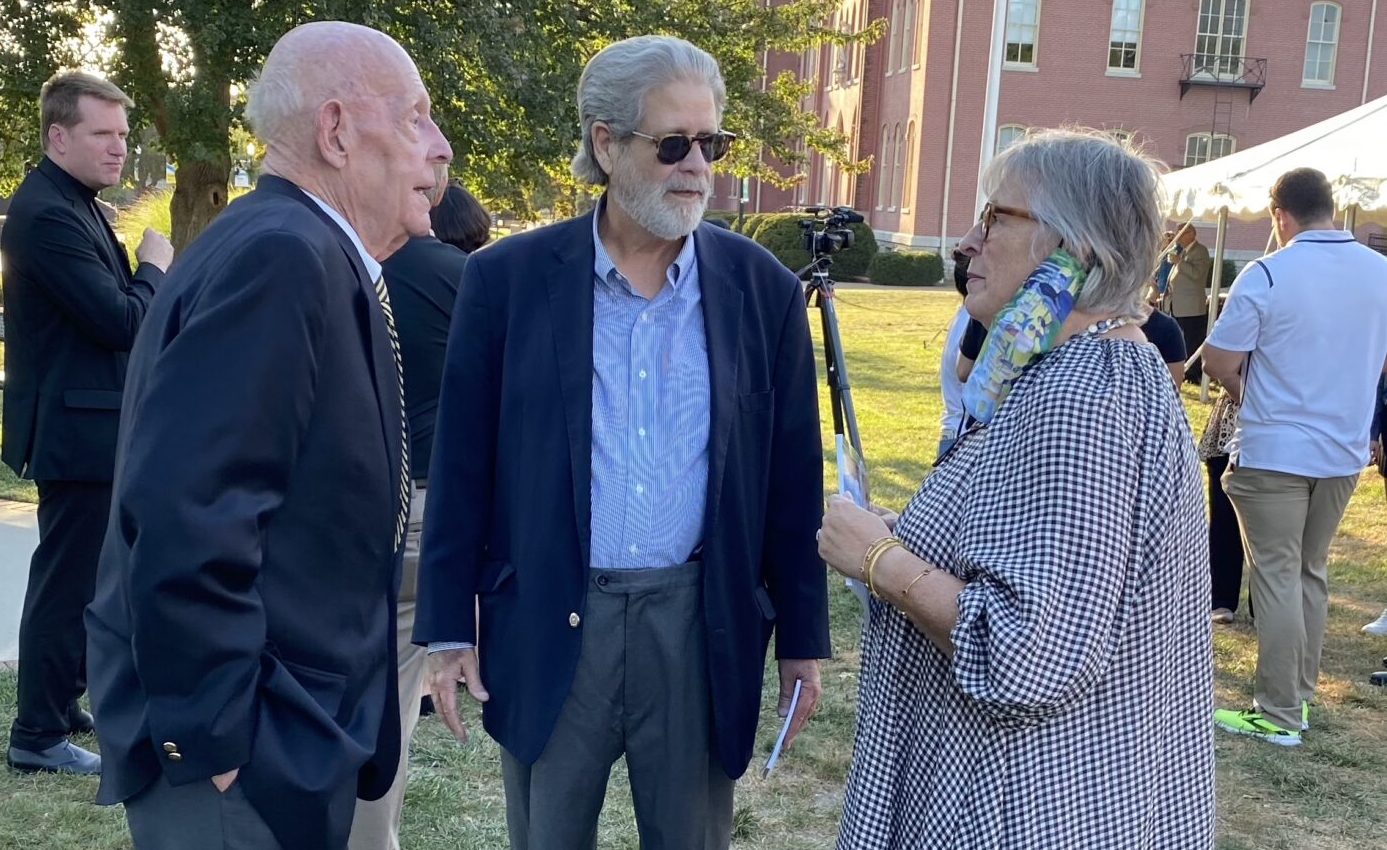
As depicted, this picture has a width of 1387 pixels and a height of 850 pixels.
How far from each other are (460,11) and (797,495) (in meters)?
12.0

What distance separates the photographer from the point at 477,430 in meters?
2.45

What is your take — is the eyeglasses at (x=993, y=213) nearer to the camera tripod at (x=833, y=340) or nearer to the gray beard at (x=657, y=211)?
the gray beard at (x=657, y=211)

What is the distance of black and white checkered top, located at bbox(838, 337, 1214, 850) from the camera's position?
1.75 metres

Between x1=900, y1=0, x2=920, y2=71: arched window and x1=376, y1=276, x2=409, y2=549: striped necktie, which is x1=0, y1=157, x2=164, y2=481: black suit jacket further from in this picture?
x1=900, y1=0, x2=920, y2=71: arched window

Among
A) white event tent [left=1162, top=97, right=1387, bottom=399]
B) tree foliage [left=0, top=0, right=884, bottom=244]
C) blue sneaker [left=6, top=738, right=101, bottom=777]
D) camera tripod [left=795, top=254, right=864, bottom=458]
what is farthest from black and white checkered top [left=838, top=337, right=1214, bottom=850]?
tree foliage [left=0, top=0, right=884, bottom=244]

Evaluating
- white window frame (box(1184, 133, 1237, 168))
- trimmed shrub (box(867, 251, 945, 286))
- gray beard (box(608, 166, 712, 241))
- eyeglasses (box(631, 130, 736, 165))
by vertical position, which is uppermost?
white window frame (box(1184, 133, 1237, 168))

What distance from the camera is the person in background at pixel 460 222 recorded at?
13.4 feet

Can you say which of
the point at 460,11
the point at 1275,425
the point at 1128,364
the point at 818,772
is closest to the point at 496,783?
the point at 818,772

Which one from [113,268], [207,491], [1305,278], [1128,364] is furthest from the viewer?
[1305,278]

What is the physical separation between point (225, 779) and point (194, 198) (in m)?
14.1

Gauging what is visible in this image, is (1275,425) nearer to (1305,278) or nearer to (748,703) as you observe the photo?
(1305,278)

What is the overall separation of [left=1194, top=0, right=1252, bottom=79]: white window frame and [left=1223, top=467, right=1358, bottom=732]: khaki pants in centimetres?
3315

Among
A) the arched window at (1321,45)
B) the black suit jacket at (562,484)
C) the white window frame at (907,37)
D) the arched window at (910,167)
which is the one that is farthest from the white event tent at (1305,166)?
the arched window at (1321,45)

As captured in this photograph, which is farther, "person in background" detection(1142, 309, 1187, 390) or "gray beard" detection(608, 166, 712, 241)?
"person in background" detection(1142, 309, 1187, 390)
